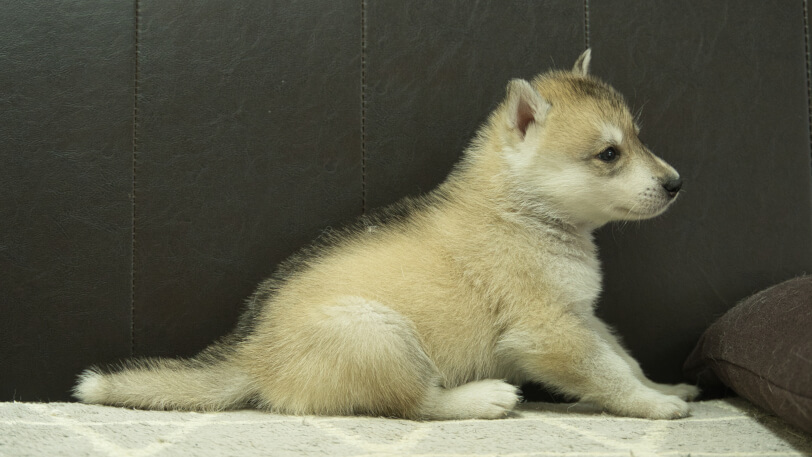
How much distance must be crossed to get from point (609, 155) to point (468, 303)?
716 mm

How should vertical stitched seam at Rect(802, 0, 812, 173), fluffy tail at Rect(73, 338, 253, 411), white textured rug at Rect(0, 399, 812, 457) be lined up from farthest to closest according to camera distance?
vertical stitched seam at Rect(802, 0, 812, 173), fluffy tail at Rect(73, 338, 253, 411), white textured rug at Rect(0, 399, 812, 457)

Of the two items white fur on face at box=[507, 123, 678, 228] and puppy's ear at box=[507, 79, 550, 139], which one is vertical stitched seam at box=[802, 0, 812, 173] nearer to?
white fur on face at box=[507, 123, 678, 228]

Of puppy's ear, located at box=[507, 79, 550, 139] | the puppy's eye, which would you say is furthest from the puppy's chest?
puppy's ear, located at box=[507, 79, 550, 139]

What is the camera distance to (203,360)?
246 cm

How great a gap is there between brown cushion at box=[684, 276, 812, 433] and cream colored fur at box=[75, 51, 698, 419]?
24cm

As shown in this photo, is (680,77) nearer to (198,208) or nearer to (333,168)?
(333,168)

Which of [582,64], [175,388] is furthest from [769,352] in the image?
[175,388]

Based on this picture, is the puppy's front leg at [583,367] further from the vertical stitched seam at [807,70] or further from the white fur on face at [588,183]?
the vertical stitched seam at [807,70]

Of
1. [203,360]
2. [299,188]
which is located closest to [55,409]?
[203,360]

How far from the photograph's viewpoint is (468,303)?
2.37m

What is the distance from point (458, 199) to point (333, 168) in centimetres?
60

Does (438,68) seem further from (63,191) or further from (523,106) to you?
(63,191)

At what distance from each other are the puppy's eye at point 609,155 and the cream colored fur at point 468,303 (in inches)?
0.6

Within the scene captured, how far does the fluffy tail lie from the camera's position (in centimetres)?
234
